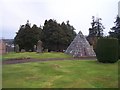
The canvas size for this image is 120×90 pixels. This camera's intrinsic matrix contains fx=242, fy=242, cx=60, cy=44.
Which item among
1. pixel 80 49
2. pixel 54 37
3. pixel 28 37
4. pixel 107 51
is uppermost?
pixel 28 37

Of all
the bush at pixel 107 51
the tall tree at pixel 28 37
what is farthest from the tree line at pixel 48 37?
the bush at pixel 107 51

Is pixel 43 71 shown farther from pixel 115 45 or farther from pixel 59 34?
pixel 59 34

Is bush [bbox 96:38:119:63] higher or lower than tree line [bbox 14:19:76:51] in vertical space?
lower

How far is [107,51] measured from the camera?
22.8 m

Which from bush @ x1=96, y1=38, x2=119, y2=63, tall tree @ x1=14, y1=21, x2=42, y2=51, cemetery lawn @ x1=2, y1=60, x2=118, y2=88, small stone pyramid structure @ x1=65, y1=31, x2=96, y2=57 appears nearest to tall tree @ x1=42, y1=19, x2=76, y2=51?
tall tree @ x1=14, y1=21, x2=42, y2=51

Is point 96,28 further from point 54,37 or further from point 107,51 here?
point 107,51

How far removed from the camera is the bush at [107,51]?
881 inches

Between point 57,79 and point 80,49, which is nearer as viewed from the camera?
point 57,79

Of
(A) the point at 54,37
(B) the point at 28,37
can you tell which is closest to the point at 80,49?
(A) the point at 54,37

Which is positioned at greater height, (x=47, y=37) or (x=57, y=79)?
(x=47, y=37)

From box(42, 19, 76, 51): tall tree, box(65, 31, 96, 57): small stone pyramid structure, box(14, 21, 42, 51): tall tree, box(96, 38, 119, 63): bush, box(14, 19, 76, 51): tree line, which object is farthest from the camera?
box(14, 21, 42, 51): tall tree

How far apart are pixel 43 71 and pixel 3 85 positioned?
4.01m

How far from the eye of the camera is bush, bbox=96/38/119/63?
22.4 m

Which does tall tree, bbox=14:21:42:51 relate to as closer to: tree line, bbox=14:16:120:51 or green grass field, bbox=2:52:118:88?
tree line, bbox=14:16:120:51
